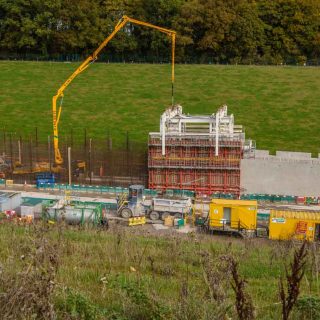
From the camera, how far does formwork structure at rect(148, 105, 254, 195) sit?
2980 centimetres

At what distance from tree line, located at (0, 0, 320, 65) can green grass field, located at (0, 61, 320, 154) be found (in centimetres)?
471

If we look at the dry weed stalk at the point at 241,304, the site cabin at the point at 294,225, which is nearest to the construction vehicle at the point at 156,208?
the site cabin at the point at 294,225

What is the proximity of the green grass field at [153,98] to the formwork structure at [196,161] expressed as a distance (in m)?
9.27

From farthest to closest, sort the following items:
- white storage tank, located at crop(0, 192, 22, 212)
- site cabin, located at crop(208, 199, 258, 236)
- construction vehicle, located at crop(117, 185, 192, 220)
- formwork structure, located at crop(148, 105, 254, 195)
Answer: formwork structure, located at crop(148, 105, 254, 195) < construction vehicle, located at crop(117, 185, 192, 220) < white storage tank, located at crop(0, 192, 22, 212) < site cabin, located at crop(208, 199, 258, 236)

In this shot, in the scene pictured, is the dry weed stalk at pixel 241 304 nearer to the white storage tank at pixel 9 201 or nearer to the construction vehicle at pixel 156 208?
the construction vehicle at pixel 156 208

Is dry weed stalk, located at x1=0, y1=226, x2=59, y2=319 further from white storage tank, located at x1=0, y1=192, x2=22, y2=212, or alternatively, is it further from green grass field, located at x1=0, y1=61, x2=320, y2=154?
green grass field, located at x1=0, y1=61, x2=320, y2=154

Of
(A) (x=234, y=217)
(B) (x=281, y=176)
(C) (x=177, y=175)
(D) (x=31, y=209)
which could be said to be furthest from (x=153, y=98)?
(A) (x=234, y=217)

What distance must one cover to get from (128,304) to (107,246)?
3.93 meters

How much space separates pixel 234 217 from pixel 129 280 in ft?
56.3

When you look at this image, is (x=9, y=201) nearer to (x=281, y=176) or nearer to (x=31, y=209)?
(x=31, y=209)

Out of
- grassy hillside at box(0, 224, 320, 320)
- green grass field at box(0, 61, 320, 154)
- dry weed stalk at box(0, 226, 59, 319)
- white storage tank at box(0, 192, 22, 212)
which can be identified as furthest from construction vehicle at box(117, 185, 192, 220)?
dry weed stalk at box(0, 226, 59, 319)

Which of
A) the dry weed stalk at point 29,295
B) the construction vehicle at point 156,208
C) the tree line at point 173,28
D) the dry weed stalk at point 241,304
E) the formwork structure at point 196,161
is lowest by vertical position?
the construction vehicle at point 156,208

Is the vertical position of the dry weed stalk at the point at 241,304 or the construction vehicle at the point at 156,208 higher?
the dry weed stalk at the point at 241,304

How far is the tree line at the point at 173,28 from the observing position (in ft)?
210
